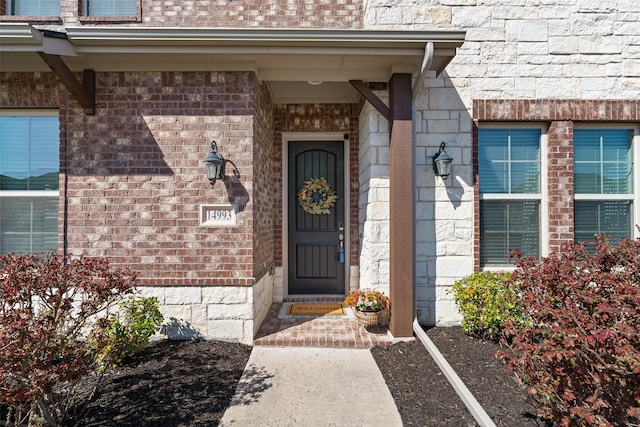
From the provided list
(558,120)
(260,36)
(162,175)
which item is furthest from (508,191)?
(162,175)

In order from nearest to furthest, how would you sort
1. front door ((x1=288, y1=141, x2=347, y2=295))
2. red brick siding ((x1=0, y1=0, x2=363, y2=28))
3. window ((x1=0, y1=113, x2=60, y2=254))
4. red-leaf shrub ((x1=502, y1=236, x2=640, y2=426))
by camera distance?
1. red-leaf shrub ((x1=502, y1=236, x2=640, y2=426))
2. window ((x1=0, y1=113, x2=60, y2=254))
3. red brick siding ((x1=0, y1=0, x2=363, y2=28))
4. front door ((x1=288, y1=141, x2=347, y2=295))

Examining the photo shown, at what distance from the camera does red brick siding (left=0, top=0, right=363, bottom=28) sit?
3.94 m

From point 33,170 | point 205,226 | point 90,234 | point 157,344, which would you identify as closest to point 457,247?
point 205,226

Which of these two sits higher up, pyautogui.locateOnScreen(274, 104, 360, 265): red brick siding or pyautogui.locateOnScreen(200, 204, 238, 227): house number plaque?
pyautogui.locateOnScreen(274, 104, 360, 265): red brick siding

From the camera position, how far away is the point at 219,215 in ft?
11.3

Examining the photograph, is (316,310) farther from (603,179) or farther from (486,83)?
(603,179)

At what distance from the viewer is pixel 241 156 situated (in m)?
3.44

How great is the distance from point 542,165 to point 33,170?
577 centimetres

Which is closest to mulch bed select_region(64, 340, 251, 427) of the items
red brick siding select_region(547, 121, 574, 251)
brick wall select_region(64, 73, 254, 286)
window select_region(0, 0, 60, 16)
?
brick wall select_region(64, 73, 254, 286)

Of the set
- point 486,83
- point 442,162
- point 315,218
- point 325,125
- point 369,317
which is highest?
point 486,83

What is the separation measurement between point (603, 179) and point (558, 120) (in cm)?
91

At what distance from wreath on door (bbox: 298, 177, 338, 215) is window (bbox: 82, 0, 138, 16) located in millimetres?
3098

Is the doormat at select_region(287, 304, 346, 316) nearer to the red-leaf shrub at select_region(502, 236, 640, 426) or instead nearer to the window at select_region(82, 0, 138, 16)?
the red-leaf shrub at select_region(502, 236, 640, 426)

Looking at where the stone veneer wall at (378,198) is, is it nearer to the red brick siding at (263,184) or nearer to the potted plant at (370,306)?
the potted plant at (370,306)
